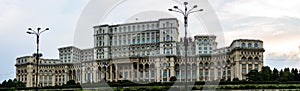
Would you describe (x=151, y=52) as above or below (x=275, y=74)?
above

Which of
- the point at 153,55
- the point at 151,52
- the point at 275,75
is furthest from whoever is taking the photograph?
the point at 151,52

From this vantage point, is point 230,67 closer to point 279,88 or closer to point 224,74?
point 224,74

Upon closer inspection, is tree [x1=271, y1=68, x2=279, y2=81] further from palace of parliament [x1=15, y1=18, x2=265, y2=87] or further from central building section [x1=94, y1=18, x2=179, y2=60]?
central building section [x1=94, y1=18, x2=179, y2=60]

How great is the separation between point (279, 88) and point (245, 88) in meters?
4.55

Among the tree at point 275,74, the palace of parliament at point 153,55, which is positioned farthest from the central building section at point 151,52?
the tree at point 275,74

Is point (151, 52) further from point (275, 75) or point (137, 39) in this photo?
point (275, 75)

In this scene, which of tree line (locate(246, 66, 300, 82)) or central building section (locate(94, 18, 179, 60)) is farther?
central building section (locate(94, 18, 179, 60))

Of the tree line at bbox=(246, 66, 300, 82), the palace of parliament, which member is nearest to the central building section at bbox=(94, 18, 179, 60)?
the palace of parliament

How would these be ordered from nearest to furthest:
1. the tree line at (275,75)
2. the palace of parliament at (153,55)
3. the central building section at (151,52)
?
1. the tree line at (275,75)
2. the palace of parliament at (153,55)
3. the central building section at (151,52)

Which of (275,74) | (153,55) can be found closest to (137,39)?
(153,55)

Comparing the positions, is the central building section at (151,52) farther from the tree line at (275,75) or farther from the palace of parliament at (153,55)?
the tree line at (275,75)

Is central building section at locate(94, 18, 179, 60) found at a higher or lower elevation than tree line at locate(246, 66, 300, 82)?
higher

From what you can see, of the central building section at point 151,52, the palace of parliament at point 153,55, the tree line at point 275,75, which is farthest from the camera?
the central building section at point 151,52

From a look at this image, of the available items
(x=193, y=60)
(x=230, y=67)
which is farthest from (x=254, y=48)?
(x=193, y=60)
